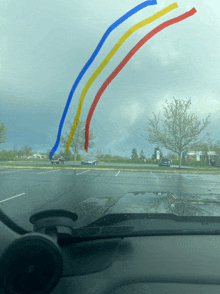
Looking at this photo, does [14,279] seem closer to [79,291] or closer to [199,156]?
[79,291]

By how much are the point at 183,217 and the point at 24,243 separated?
1433 millimetres

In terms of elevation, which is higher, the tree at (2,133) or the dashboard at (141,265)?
the tree at (2,133)

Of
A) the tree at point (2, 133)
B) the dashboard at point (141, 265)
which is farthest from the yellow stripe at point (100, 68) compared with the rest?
the tree at point (2, 133)

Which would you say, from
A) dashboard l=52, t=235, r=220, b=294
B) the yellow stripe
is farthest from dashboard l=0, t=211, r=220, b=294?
the yellow stripe

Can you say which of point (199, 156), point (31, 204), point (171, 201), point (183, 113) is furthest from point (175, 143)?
point (199, 156)

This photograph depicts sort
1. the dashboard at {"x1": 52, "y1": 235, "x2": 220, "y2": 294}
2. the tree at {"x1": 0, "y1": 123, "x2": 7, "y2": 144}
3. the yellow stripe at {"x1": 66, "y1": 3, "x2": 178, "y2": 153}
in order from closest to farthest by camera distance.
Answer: the dashboard at {"x1": 52, "y1": 235, "x2": 220, "y2": 294} → the yellow stripe at {"x1": 66, "y1": 3, "x2": 178, "y2": 153} → the tree at {"x1": 0, "y1": 123, "x2": 7, "y2": 144}

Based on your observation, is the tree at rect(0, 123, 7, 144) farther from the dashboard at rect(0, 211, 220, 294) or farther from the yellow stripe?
the dashboard at rect(0, 211, 220, 294)

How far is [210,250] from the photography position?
1.99 meters

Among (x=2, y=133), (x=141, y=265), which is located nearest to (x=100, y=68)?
(x=141, y=265)

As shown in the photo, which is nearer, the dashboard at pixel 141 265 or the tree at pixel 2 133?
the dashboard at pixel 141 265

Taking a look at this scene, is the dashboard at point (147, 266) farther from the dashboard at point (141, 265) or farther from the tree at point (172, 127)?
the tree at point (172, 127)

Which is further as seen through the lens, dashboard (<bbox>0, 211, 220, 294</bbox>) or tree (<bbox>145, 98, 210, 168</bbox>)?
tree (<bbox>145, 98, 210, 168</bbox>)

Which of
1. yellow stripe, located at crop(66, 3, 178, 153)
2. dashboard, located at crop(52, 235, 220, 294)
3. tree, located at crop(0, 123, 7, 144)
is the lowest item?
dashboard, located at crop(52, 235, 220, 294)

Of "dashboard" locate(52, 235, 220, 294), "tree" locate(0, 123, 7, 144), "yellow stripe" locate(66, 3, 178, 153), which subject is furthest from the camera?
"tree" locate(0, 123, 7, 144)
